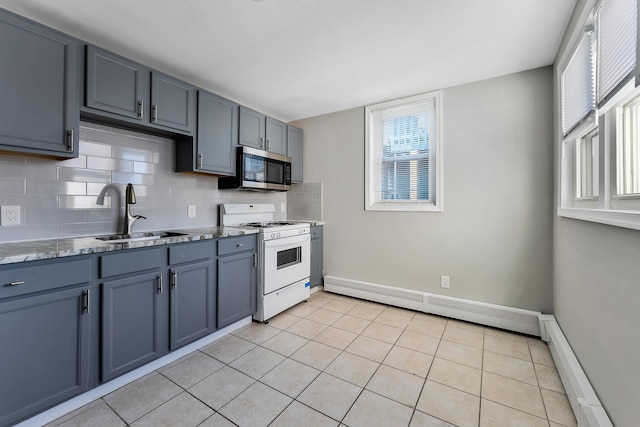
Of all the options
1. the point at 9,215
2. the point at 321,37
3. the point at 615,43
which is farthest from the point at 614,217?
the point at 9,215

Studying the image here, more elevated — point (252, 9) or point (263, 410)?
point (252, 9)

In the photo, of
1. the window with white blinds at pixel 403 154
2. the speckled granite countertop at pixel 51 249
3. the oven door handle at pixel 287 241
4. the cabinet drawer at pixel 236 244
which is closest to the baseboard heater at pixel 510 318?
the oven door handle at pixel 287 241

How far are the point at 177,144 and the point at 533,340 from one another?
3.71 m

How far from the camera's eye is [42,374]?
1.42m

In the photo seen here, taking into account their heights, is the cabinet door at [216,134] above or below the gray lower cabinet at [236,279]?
above

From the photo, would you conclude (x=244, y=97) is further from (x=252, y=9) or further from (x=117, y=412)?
(x=117, y=412)

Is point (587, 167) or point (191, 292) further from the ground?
point (587, 167)

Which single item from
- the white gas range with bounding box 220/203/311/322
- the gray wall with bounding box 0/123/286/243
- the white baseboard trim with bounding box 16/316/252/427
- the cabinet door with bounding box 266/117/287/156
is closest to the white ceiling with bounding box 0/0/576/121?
the cabinet door with bounding box 266/117/287/156

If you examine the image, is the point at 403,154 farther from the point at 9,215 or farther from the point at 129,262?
the point at 9,215

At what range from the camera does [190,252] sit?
6.91 feet

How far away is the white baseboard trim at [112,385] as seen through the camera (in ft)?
4.79

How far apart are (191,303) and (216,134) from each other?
62.8 inches

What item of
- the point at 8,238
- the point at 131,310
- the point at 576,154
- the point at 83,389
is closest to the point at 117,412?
the point at 83,389

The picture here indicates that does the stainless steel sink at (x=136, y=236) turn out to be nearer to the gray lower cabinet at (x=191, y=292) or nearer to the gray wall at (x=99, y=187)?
the gray wall at (x=99, y=187)
